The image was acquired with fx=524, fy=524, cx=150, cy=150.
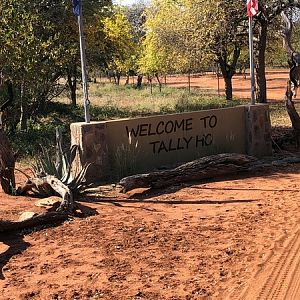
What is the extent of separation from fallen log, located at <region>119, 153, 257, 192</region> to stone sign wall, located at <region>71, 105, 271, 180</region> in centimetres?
85

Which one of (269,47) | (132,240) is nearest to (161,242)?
(132,240)

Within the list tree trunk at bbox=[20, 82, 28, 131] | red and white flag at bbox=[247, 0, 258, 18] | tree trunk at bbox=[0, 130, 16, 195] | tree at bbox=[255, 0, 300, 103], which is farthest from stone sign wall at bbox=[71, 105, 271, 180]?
tree trunk at bbox=[20, 82, 28, 131]

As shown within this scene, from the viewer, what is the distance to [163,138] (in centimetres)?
1020

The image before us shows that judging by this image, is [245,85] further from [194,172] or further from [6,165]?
[6,165]

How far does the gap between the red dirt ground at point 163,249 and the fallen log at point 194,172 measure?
238 millimetres

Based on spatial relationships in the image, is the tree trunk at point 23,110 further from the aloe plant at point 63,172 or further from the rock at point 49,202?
the rock at point 49,202

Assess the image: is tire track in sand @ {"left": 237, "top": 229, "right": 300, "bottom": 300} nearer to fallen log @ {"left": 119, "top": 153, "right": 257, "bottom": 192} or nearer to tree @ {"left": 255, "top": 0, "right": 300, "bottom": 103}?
fallen log @ {"left": 119, "top": 153, "right": 257, "bottom": 192}

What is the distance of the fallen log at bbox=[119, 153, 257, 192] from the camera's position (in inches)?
331

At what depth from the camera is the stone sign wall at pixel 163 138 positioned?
9.22m

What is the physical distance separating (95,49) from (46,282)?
1727 cm

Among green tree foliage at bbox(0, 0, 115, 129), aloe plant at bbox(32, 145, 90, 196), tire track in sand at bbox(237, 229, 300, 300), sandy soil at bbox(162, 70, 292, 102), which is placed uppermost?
green tree foliage at bbox(0, 0, 115, 129)

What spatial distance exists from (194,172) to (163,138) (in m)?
1.31

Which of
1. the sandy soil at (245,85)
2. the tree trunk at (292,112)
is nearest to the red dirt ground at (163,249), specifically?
the tree trunk at (292,112)

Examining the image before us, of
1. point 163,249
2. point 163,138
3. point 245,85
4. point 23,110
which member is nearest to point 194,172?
point 163,138
